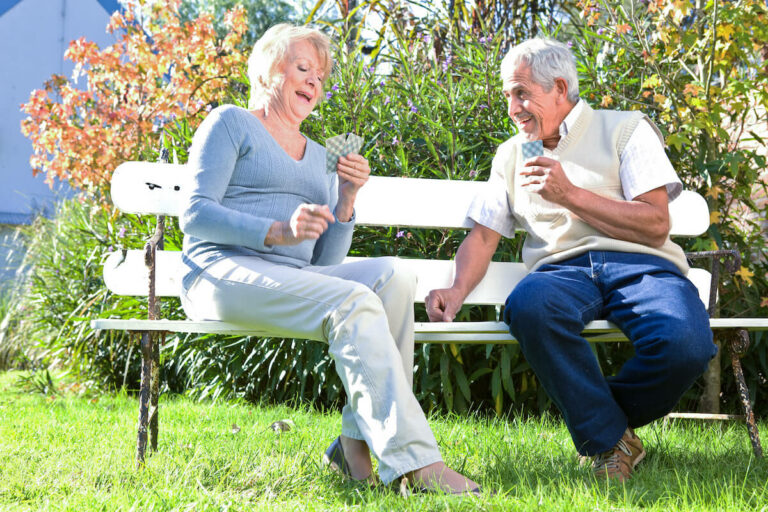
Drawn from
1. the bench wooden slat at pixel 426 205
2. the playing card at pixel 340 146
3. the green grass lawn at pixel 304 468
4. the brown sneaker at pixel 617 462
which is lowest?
the green grass lawn at pixel 304 468

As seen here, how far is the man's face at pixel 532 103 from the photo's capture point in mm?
2672

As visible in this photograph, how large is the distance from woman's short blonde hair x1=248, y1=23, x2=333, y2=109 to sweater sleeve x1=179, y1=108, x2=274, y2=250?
235mm

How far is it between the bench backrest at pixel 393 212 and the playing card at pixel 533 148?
0.48 meters

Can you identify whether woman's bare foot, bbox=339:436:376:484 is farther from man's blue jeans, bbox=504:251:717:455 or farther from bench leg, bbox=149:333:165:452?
bench leg, bbox=149:333:165:452

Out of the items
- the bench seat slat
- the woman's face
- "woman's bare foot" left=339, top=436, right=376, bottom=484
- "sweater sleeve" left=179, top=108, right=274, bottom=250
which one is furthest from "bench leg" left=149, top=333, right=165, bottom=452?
the woman's face

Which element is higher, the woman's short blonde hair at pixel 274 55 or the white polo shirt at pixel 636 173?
the woman's short blonde hair at pixel 274 55

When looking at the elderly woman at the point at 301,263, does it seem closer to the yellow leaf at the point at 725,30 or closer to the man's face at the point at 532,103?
the man's face at the point at 532,103

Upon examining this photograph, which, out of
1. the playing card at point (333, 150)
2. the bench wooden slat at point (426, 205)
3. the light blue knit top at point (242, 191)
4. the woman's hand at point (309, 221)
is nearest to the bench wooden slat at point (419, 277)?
the bench wooden slat at point (426, 205)

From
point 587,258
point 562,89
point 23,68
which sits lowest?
point 587,258

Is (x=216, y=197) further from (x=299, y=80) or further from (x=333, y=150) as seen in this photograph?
(x=299, y=80)

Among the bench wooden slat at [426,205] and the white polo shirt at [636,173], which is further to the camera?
the bench wooden slat at [426,205]

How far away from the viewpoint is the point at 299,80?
2.50 m

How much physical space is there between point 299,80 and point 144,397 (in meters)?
1.14

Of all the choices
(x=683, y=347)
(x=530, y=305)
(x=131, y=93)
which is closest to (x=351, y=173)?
(x=530, y=305)
